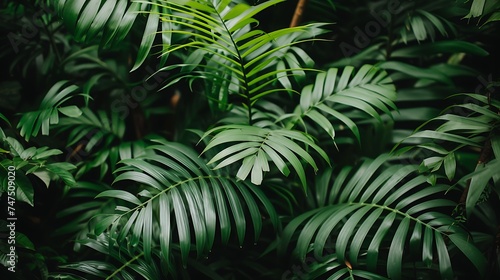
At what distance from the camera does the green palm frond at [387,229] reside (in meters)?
0.95

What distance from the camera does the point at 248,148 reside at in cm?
97

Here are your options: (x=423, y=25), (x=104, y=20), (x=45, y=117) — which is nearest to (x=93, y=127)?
(x=45, y=117)

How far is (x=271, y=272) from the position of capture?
125cm

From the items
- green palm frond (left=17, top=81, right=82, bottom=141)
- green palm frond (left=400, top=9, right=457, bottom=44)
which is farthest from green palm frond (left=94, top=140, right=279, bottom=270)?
green palm frond (left=400, top=9, right=457, bottom=44)

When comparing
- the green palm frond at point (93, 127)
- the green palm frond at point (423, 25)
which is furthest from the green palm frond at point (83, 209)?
the green palm frond at point (423, 25)

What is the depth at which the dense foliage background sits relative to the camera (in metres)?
0.98

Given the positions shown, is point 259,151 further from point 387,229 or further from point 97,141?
point 97,141

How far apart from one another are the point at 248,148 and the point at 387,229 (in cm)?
40

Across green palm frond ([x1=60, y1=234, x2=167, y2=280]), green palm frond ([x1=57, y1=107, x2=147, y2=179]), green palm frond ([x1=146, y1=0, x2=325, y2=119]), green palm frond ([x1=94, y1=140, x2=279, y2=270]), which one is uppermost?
green palm frond ([x1=146, y1=0, x2=325, y2=119])

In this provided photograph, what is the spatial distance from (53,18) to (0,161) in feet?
2.20

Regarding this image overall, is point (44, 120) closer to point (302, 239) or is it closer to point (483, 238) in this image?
point (302, 239)

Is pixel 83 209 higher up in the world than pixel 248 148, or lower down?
lower down

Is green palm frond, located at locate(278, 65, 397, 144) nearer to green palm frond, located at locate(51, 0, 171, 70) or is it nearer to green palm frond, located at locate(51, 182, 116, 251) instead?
green palm frond, located at locate(51, 0, 171, 70)

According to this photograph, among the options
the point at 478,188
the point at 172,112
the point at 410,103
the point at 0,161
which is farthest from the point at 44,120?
the point at 410,103
